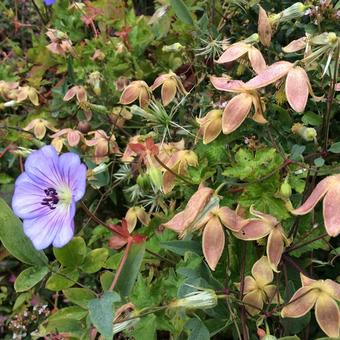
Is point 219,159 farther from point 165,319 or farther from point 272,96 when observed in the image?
point 165,319

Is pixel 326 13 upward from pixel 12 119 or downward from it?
upward

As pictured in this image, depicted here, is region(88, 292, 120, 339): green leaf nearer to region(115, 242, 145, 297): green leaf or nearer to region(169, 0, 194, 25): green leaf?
region(115, 242, 145, 297): green leaf

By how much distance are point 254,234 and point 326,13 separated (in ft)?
1.60

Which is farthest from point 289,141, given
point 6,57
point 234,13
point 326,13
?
point 6,57

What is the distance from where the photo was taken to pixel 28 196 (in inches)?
36.8

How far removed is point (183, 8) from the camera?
3.92ft

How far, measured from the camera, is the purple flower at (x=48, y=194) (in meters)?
0.83

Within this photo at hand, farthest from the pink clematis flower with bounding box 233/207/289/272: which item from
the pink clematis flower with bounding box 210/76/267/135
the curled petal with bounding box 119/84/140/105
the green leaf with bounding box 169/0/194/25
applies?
the green leaf with bounding box 169/0/194/25

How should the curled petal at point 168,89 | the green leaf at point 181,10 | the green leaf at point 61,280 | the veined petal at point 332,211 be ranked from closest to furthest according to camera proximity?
the veined petal at point 332,211, the green leaf at point 61,280, the curled petal at point 168,89, the green leaf at point 181,10

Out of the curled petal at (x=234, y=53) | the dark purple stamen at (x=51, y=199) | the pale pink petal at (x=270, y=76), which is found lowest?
the dark purple stamen at (x=51, y=199)

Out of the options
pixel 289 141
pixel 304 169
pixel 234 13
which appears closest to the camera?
pixel 304 169

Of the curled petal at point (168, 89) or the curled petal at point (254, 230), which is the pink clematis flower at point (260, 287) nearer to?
the curled petal at point (254, 230)

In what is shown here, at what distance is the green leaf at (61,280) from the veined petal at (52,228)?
0.26ft

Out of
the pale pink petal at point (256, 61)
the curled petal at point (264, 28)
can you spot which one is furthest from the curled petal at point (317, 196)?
the curled petal at point (264, 28)
